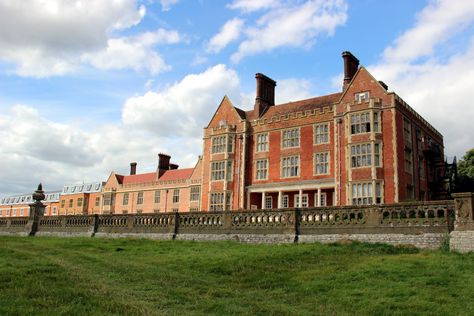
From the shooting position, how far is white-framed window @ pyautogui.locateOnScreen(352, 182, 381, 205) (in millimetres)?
29748

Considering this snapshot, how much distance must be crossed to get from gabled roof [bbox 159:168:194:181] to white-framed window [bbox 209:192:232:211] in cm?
1842

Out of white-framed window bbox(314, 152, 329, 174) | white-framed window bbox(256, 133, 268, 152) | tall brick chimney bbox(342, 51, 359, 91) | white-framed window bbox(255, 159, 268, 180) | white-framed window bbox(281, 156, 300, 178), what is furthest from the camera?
white-framed window bbox(256, 133, 268, 152)

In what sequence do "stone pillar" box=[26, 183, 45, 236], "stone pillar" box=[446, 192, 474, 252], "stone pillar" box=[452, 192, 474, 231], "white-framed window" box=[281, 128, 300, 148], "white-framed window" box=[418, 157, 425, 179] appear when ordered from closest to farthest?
"stone pillar" box=[446, 192, 474, 252] → "stone pillar" box=[452, 192, 474, 231] → "stone pillar" box=[26, 183, 45, 236] → "white-framed window" box=[418, 157, 425, 179] → "white-framed window" box=[281, 128, 300, 148]

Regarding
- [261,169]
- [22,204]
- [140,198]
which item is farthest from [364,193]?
[22,204]

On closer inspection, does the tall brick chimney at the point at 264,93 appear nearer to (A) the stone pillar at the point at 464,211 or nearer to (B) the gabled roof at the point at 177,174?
(B) the gabled roof at the point at 177,174

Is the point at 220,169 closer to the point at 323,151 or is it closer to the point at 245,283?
the point at 323,151

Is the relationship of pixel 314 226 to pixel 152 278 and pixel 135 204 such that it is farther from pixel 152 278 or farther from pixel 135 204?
pixel 135 204

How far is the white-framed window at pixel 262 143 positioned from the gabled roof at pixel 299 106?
7.06 ft

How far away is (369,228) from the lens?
19641 mm

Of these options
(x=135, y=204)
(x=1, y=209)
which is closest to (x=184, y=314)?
(x=135, y=204)

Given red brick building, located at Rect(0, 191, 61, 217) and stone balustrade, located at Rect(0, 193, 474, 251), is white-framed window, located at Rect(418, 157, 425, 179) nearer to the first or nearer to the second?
stone balustrade, located at Rect(0, 193, 474, 251)

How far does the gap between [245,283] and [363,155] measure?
67.5 ft

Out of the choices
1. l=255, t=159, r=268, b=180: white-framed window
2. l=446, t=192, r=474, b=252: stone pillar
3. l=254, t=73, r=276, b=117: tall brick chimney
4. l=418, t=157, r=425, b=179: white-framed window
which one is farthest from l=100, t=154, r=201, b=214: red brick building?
l=446, t=192, r=474, b=252: stone pillar

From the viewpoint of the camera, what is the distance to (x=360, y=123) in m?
31.4
